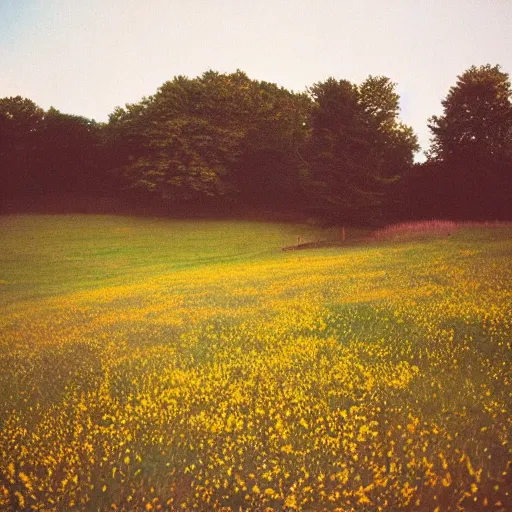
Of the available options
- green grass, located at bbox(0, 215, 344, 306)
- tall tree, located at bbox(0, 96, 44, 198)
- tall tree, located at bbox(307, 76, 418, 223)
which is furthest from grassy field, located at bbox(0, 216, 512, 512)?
tall tree, located at bbox(0, 96, 44, 198)

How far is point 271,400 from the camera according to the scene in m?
7.29

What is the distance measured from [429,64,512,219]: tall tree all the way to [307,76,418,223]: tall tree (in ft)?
18.8

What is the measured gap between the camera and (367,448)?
5.90 metres

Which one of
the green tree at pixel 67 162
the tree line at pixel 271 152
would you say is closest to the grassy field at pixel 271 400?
the tree line at pixel 271 152

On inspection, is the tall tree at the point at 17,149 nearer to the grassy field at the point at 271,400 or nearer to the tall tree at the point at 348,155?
the tall tree at the point at 348,155

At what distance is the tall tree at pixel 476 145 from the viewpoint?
136ft

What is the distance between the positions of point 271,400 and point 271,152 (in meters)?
49.3

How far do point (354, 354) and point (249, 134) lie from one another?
48.5m

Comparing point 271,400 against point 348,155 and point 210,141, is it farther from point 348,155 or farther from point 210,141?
point 210,141

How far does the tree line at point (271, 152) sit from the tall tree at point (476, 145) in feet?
0.31

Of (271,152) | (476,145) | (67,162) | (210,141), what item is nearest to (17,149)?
(67,162)

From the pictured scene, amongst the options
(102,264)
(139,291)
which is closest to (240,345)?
(139,291)

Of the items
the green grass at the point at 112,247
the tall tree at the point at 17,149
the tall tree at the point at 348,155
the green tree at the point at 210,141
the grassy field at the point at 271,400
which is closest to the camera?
the grassy field at the point at 271,400

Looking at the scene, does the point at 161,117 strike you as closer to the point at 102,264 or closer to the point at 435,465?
the point at 102,264
